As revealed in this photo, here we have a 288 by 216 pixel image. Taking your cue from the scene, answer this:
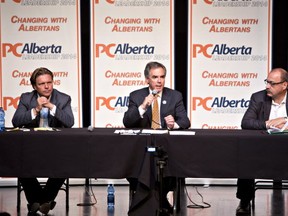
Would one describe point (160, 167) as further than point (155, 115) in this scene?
No

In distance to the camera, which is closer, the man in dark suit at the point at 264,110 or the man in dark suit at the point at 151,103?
the man in dark suit at the point at 264,110

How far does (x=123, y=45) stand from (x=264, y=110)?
7.49ft

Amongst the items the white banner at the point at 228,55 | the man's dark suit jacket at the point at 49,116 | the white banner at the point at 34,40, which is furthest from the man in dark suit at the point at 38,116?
the white banner at the point at 228,55

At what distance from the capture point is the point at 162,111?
6.19 meters

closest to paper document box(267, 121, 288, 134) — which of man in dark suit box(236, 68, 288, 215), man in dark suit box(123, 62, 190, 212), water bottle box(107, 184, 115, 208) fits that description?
man in dark suit box(236, 68, 288, 215)

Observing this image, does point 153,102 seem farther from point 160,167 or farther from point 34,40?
point 34,40

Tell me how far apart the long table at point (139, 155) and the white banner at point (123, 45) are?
8.00ft

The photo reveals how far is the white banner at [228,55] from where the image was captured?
25.2 ft

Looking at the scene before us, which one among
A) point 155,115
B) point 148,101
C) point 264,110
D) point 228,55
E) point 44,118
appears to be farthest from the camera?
point 228,55

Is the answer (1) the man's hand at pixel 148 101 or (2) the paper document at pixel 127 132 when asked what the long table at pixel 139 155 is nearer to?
(2) the paper document at pixel 127 132

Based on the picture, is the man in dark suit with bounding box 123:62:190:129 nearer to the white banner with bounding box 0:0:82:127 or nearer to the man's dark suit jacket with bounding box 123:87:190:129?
the man's dark suit jacket with bounding box 123:87:190:129

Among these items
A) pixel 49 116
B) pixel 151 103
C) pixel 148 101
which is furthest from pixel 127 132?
pixel 49 116

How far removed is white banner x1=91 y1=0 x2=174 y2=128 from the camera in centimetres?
768

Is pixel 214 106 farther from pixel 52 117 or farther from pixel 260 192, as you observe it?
pixel 52 117
